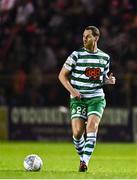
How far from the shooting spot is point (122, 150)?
21.9 meters

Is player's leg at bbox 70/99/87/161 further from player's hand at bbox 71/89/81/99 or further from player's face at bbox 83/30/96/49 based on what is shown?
player's face at bbox 83/30/96/49

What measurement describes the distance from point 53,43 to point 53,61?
1.27m

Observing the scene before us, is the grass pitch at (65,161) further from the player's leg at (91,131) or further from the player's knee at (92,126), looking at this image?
the player's knee at (92,126)

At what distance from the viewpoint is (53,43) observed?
88.2ft

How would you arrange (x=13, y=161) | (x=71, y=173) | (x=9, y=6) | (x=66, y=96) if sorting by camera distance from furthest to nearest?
(x=9, y=6) → (x=66, y=96) → (x=13, y=161) → (x=71, y=173)

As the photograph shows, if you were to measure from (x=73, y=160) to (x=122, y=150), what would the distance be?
411 cm

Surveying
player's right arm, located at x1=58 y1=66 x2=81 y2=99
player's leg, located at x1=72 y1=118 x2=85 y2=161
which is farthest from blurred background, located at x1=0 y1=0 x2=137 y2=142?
player's right arm, located at x1=58 y1=66 x2=81 y2=99

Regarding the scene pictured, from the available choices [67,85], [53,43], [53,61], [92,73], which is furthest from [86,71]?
[53,43]

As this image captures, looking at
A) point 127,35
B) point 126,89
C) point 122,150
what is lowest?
point 122,150

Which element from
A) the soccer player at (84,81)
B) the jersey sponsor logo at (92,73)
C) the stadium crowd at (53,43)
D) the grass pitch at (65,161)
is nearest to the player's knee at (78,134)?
the soccer player at (84,81)

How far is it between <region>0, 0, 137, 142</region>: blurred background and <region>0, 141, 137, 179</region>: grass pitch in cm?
81

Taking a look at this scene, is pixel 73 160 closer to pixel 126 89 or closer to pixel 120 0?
pixel 126 89

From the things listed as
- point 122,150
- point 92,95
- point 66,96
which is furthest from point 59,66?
point 92,95

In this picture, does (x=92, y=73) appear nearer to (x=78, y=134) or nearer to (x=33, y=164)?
(x=78, y=134)
